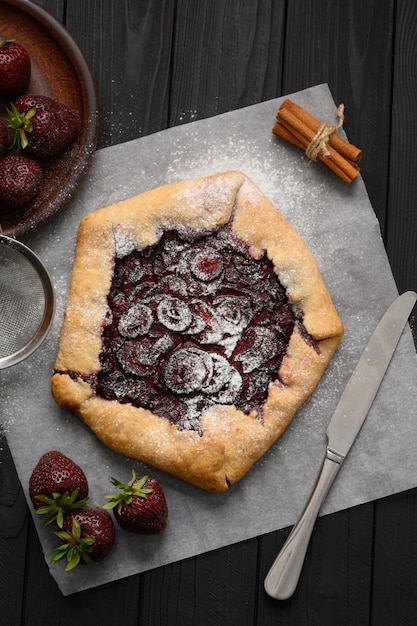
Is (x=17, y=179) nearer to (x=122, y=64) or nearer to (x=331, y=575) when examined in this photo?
(x=122, y=64)

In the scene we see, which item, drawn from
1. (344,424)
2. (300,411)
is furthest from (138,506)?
(344,424)

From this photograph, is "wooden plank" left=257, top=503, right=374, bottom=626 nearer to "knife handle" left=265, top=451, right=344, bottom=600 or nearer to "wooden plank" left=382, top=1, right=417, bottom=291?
"knife handle" left=265, top=451, right=344, bottom=600

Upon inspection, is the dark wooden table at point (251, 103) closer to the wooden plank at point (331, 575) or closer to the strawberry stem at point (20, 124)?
the wooden plank at point (331, 575)

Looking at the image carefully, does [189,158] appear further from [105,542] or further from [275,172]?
[105,542]

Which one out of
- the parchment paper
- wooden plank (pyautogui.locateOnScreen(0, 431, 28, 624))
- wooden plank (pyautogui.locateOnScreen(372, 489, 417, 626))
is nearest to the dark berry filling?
the parchment paper

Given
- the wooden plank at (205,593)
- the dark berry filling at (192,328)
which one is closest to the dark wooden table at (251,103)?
the wooden plank at (205,593)

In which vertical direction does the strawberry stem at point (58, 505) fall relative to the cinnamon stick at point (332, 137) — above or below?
below
